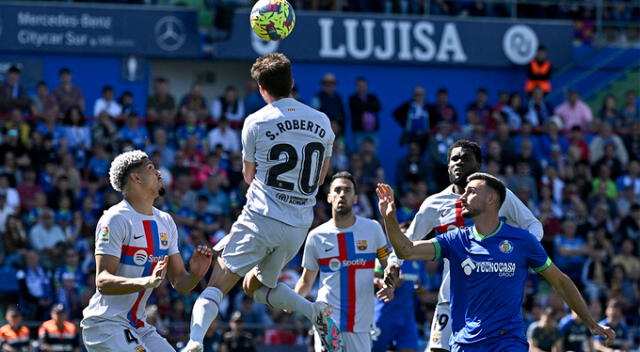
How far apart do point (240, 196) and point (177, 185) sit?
3.66ft

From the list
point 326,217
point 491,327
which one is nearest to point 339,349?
point 491,327

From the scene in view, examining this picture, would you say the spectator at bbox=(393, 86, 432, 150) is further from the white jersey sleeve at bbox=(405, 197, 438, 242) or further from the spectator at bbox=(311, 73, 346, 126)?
the white jersey sleeve at bbox=(405, 197, 438, 242)

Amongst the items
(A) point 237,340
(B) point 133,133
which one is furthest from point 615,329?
(B) point 133,133

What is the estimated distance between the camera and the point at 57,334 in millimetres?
16266

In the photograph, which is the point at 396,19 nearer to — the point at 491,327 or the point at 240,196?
the point at 240,196

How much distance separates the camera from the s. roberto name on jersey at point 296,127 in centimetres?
927

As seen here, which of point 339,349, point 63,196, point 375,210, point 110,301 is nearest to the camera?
point 110,301

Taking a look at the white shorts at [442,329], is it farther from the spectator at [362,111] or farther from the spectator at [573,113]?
the spectator at [573,113]

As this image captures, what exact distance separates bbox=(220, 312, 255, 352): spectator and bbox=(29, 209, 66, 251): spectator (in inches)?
136

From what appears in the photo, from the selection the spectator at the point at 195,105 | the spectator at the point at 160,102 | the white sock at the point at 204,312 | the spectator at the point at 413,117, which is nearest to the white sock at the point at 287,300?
the white sock at the point at 204,312

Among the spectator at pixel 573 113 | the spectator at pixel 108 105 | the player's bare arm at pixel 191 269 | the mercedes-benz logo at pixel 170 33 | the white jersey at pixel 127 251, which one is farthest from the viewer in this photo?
the spectator at pixel 573 113

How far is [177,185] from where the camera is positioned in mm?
19578

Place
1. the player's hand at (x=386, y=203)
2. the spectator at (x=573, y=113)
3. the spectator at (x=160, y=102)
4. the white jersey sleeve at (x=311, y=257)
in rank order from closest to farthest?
the player's hand at (x=386, y=203)
the white jersey sleeve at (x=311, y=257)
the spectator at (x=160, y=102)
the spectator at (x=573, y=113)

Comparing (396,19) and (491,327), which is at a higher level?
(396,19)
